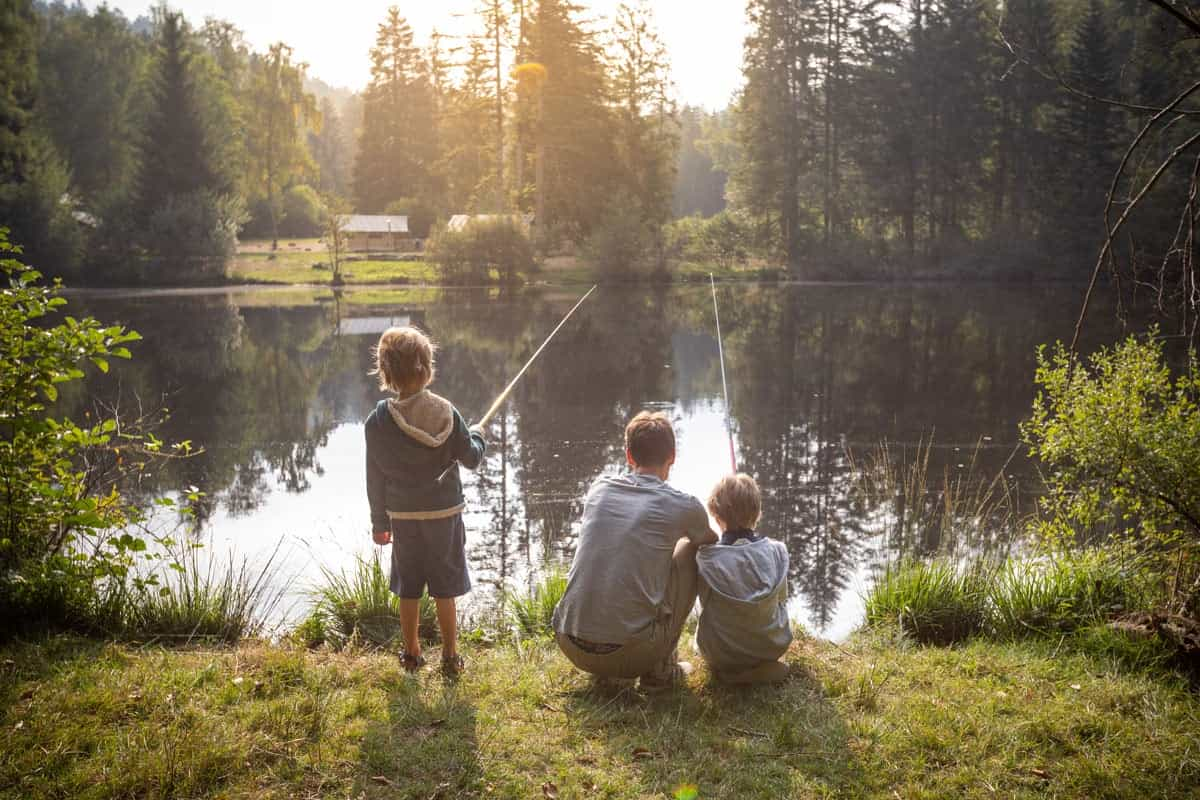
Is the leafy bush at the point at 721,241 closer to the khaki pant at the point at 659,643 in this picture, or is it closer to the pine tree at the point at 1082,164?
the pine tree at the point at 1082,164

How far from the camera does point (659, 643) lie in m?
3.61

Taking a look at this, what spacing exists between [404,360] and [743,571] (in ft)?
5.19

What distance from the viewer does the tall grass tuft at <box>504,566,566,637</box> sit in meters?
4.86

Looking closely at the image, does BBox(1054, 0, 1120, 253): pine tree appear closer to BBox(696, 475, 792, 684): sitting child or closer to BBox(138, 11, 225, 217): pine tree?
BBox(138, 11, 225, 217): pine tree

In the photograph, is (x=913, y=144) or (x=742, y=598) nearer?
(x=742, y=598)

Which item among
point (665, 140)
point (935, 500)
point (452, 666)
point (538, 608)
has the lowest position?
point (935, 500)

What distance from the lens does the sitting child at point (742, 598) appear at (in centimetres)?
363

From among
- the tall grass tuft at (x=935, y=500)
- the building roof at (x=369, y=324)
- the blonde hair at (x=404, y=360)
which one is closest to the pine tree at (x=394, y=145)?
the building roof at (x=369, y=324)

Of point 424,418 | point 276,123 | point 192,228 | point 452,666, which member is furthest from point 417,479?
point 276,123

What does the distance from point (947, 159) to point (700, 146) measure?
125 feet

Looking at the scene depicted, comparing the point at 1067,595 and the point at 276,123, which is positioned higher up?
the point at 276,123

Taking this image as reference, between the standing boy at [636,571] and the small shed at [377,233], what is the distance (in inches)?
1823

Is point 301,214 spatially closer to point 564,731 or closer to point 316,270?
point 316,270

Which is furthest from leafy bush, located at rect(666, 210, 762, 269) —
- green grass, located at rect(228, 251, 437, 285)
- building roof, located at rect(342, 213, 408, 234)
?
building roof, located at rect(342, 213, 408, 234)
